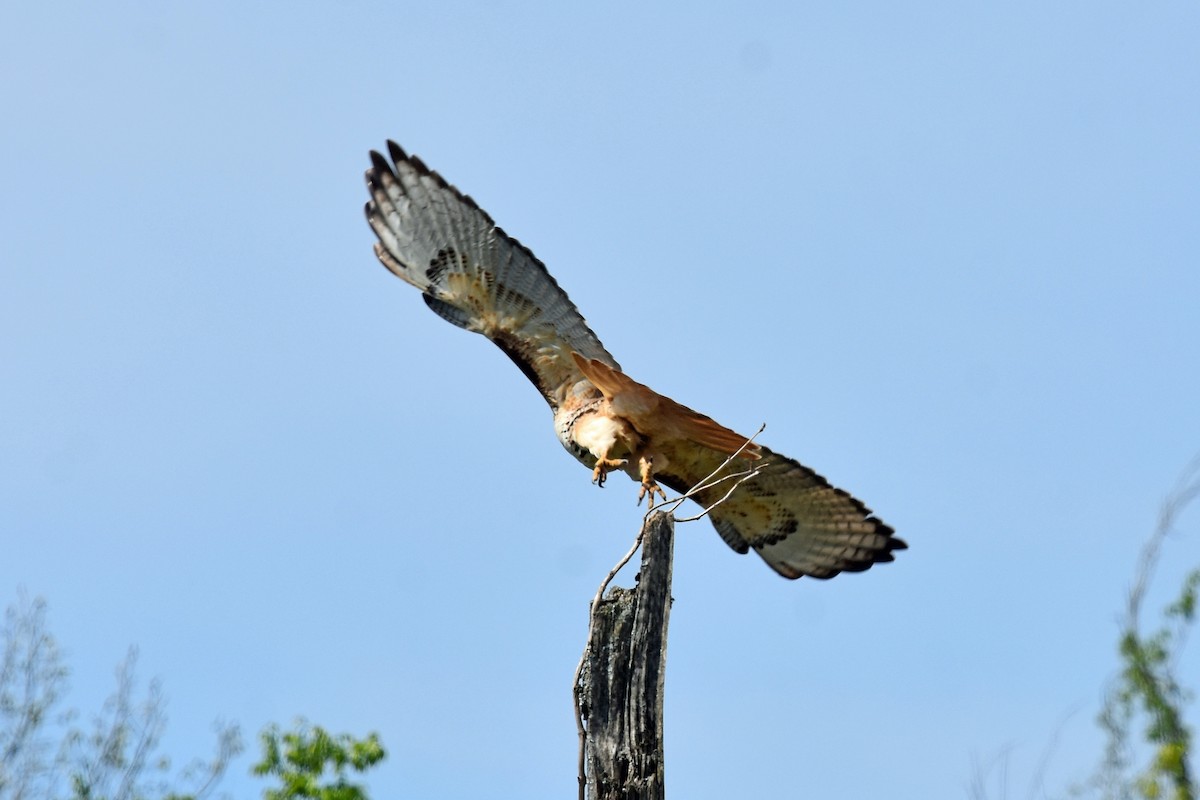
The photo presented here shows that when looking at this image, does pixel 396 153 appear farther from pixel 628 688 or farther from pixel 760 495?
pixel 628 688

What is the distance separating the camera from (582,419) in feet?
26.2

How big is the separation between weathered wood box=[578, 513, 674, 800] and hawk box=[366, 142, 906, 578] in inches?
86.6

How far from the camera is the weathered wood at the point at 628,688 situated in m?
5.24

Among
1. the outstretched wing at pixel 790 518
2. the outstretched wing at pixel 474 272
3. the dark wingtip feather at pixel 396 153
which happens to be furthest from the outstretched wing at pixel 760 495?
the dark wingtip feather at pixel 396 153

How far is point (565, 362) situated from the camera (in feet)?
27.2

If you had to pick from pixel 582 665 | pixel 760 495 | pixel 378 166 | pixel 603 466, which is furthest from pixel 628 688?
pixel 378 166

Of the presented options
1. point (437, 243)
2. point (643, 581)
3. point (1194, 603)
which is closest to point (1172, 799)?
point (1194, 603)

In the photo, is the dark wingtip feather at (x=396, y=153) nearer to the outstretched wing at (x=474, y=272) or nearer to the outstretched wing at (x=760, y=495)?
the outstretched wing at (x=474, y=272)

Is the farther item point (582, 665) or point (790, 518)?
point (790, 518)

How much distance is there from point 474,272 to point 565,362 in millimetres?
706

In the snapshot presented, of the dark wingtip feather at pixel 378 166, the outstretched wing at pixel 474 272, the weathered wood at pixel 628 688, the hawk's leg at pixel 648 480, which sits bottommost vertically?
the weathered wood at pixel 628 688

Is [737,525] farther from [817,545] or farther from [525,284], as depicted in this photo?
[525,284]

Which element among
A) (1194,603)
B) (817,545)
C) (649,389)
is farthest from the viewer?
(817,545)

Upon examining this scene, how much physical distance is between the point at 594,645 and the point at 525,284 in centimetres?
316
